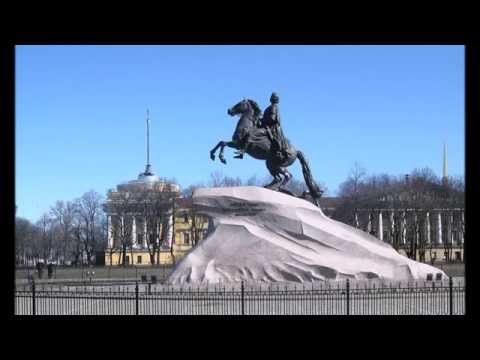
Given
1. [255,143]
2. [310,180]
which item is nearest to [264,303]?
[255,143]

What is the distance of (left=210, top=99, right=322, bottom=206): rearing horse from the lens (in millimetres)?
26136

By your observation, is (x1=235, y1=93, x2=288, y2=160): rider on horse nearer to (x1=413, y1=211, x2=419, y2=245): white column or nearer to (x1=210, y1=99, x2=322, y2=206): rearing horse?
(x1=210, y1=99, x2=322, y2=206): rearing horse

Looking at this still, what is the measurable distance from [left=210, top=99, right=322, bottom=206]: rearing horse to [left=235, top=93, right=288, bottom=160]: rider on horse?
11cm

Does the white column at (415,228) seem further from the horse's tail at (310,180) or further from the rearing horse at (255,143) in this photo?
the rearing horse at (255,143)

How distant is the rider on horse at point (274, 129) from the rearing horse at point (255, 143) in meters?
0.11

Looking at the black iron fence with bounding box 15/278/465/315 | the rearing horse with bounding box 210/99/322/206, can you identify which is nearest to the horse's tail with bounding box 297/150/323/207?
the rearing horse with bounding box 210/99/322/206

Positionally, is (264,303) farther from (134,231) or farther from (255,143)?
(134,231)

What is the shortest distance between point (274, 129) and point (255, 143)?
0.92 m

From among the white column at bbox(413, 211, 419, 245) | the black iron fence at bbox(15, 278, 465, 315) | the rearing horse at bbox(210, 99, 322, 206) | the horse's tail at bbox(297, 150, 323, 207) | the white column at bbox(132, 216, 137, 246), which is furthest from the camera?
the white column at bbox(132, 216, 137, 246)
